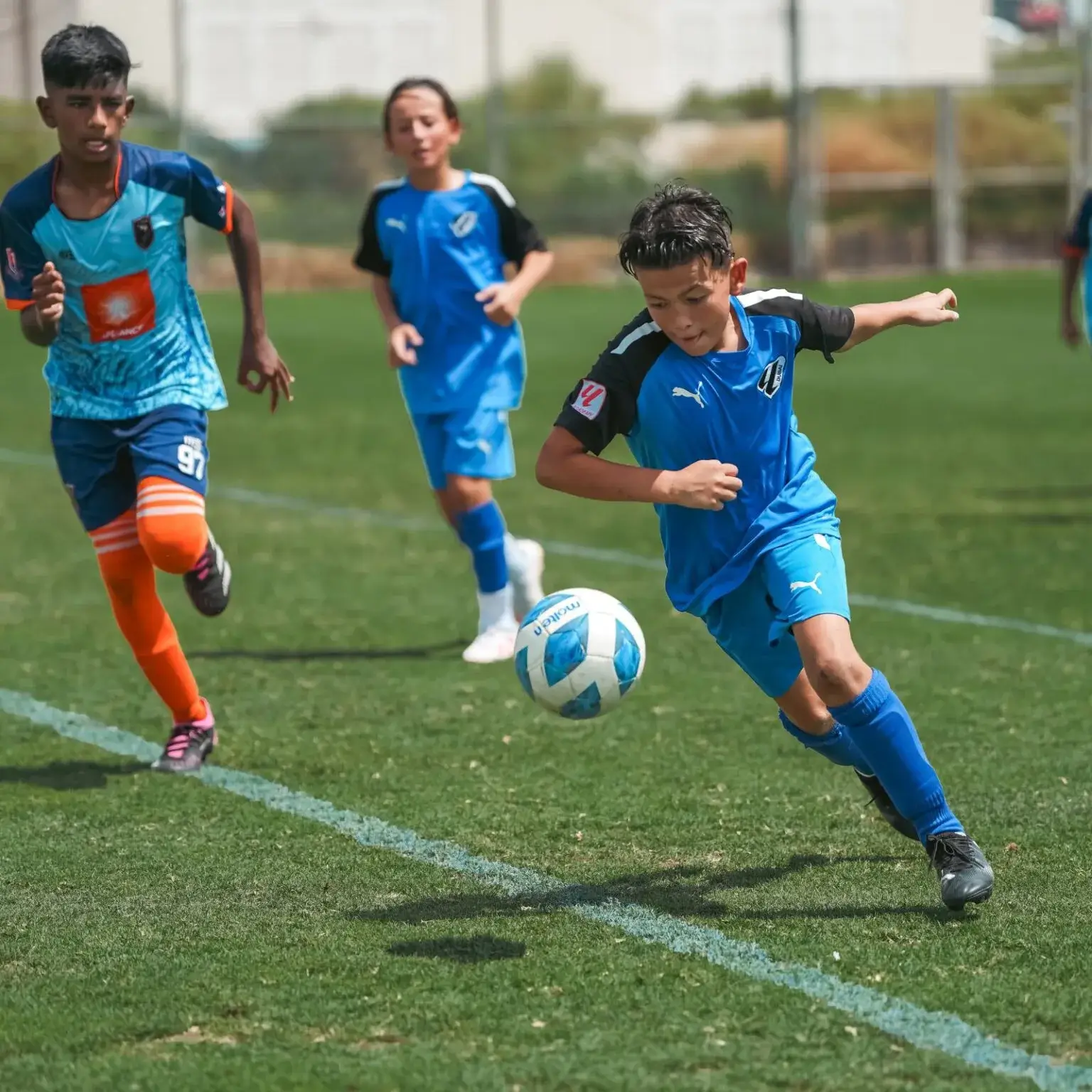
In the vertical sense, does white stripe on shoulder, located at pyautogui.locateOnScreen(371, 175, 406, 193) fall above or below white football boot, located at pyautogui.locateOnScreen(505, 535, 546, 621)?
above

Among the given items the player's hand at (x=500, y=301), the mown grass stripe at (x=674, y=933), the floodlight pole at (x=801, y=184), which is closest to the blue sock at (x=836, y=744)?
the mown grass stripe at (x=674, y=933)

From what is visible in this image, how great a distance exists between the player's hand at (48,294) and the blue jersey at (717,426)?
171 centimetres

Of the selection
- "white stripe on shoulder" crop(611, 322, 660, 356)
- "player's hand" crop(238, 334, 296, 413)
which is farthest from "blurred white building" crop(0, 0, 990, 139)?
"white stripe on shoulder" crop(611, 322, 660, 356)

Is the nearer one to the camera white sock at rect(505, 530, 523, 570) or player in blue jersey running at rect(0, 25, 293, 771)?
Result: player in blue jersey running at rect(0, 25, 293, 771)

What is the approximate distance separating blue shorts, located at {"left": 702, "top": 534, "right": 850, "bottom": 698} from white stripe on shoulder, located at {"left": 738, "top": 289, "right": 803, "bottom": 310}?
23.2 inches

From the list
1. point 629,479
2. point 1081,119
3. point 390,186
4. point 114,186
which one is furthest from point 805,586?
point 1081,119

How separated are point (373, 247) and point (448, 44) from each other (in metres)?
24.2

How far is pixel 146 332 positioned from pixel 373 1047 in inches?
117

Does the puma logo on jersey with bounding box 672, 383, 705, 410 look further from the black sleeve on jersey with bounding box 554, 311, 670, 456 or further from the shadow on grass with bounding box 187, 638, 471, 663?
the shadow on grass with bounding box 187, 638, 471, 663

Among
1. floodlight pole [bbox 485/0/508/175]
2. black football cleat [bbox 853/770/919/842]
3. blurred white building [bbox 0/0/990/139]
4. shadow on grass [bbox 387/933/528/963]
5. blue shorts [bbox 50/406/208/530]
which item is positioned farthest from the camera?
floodlight pole [bbox 485/0/508/175]

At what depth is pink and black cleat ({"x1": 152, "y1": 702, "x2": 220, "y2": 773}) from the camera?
19.1 feet

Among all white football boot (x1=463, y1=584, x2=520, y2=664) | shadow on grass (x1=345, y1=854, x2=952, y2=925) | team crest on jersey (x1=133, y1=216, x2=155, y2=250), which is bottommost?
white football boot (x1=463, y1=584, x2=520, y2=664)

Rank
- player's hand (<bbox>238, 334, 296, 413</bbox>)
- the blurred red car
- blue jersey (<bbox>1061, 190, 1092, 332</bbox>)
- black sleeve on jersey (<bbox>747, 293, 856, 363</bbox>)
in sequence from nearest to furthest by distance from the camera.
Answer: black sleeve on jersey (<bbox>747, 293, 856, 363</bbox>)
player's hand (<bbox>238, 334, 296, 413</bbox>)
blue jersey (<bbox>1061, 190, 1092, 332</bbox>)
the blurred red car

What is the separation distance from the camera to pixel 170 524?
18.6 ft
